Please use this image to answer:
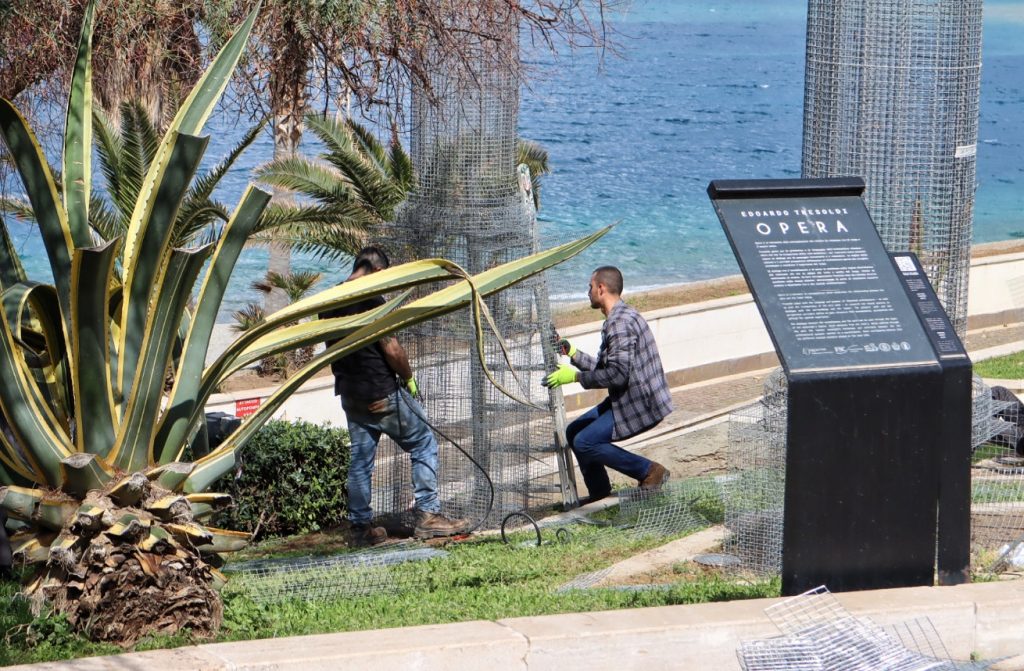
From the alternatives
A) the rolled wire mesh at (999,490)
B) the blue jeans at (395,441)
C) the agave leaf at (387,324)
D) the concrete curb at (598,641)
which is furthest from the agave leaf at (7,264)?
the rolled wire mesh at (999,490)

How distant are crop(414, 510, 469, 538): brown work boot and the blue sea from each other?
6.43 feet

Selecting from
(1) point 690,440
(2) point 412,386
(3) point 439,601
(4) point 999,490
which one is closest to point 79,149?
(3) point 439,601

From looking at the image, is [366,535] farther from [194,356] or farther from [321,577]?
[194,356]

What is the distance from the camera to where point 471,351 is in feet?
25.6

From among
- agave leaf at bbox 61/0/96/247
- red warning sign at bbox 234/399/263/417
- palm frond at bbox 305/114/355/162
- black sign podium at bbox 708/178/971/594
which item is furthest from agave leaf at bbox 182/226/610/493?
palm frond at bbox 305/114/355/162

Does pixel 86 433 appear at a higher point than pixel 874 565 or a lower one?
higher

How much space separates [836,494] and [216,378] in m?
2.43

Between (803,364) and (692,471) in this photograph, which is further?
(692,471)

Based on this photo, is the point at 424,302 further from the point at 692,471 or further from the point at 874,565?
the point at 692,471

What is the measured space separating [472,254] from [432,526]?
1630 millimetres

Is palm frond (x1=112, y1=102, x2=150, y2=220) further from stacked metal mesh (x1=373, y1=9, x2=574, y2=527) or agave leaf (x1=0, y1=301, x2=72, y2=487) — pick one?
agave leaf (x1=0, y1=301, x2=72, y2=487)

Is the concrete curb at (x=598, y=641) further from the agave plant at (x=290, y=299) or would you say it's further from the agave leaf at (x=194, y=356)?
the agave plant at (x=290, y=299)

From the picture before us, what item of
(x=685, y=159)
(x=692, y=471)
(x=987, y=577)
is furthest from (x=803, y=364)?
(x=685, y=159)

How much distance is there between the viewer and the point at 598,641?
4.34m
